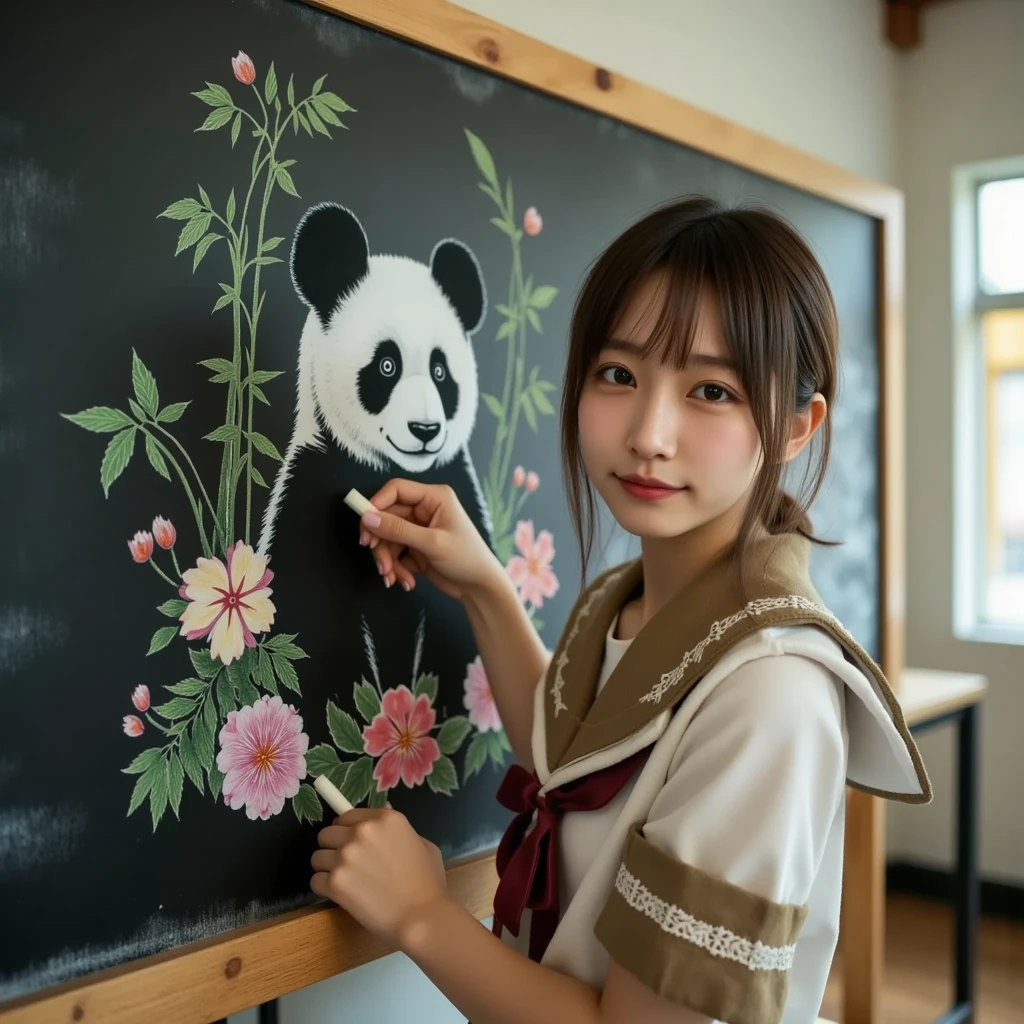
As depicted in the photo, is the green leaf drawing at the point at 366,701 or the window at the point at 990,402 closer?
the green leaf drawing at the point at 366,701

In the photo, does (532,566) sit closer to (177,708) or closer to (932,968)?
(177,708)

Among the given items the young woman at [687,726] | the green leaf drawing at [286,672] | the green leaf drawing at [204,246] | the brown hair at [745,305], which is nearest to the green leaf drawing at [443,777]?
the young woman at [687,726]

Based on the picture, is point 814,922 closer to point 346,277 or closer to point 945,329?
point 346,277

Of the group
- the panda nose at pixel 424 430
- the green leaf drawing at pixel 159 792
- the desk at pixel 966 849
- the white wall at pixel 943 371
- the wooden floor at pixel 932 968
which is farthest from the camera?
the white wall at pixel 943 371

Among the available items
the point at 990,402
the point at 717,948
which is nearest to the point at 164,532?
the point at 717,948

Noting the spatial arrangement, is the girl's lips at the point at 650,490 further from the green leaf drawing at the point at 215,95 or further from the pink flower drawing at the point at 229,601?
the green leaf drawing at the point at 215,95

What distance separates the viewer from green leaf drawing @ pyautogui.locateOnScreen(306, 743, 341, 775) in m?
1.04

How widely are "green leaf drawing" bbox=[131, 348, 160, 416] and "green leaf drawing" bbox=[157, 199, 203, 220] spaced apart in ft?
0.41

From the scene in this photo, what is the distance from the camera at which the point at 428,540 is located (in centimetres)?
111

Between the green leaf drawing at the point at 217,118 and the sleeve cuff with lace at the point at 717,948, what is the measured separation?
73 centimetres

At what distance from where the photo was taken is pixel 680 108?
1481mm

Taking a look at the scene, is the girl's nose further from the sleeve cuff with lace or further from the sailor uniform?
the sleeve cuff with lace

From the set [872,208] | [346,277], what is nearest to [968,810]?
[872,208]

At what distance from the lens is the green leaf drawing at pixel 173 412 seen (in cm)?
92
